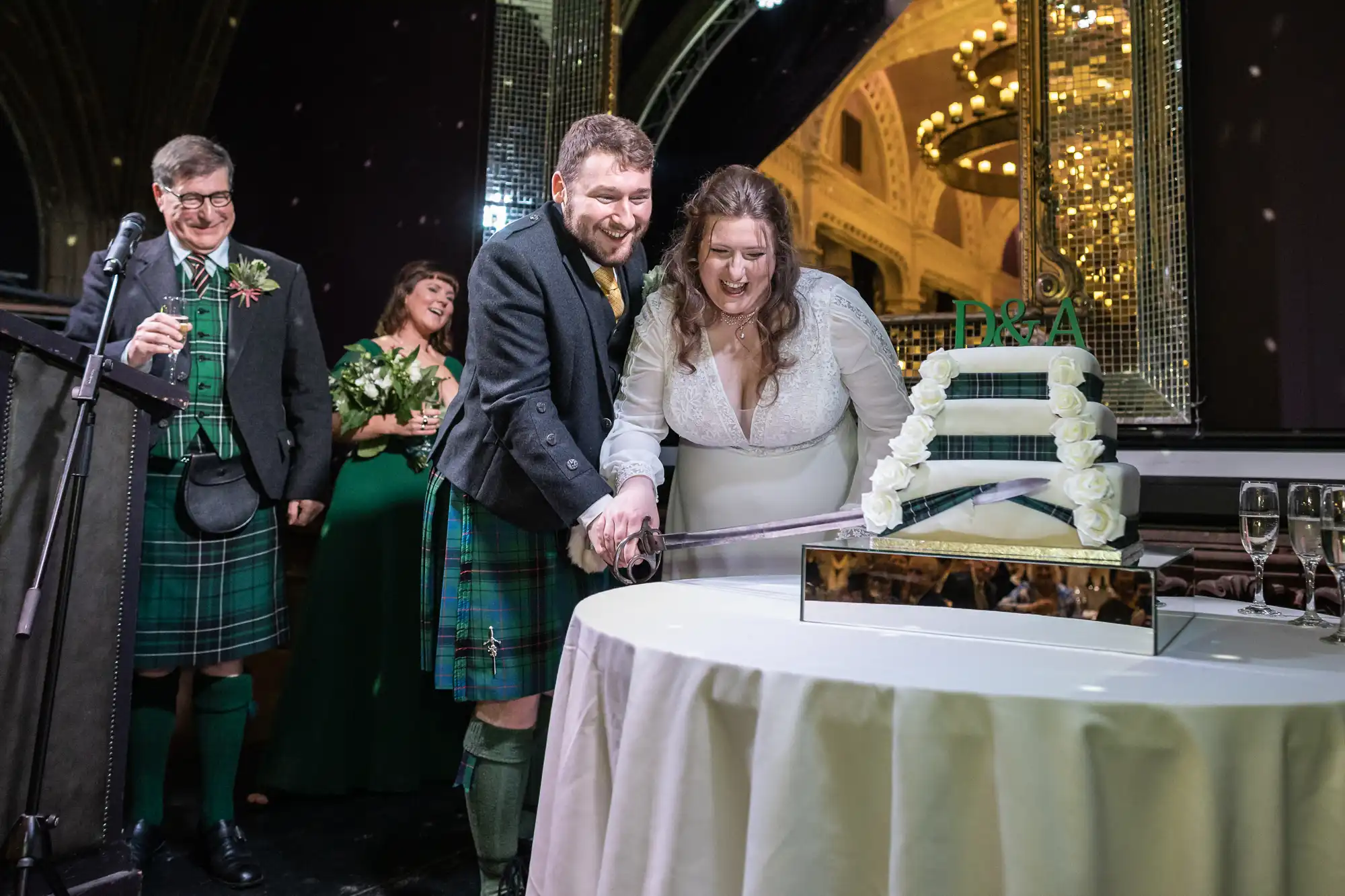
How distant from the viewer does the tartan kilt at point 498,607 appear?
192cm

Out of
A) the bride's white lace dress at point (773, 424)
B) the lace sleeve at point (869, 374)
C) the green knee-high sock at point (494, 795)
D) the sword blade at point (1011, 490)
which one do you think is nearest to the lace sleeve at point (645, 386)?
the bride's white lace dress at point (773, 424)

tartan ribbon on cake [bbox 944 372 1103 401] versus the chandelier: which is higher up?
the chandelier

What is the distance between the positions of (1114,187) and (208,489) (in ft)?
8.49

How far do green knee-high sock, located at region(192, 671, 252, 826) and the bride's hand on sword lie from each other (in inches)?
50.8

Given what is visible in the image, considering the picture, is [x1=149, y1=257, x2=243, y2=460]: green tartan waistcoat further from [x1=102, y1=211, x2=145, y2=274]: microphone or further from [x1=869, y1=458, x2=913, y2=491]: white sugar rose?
[x1=869, y1=458, x2=913, y2=491]: white sugar rose

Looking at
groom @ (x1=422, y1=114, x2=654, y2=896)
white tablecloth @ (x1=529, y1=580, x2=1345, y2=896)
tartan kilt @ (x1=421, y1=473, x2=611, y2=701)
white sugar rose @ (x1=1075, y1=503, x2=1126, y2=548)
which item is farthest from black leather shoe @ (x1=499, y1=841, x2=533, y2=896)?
white sugar rose @ (x1=1075, y1=503, x2=1126, y2=548)

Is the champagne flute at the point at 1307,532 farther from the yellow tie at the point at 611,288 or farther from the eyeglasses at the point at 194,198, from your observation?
the eyeglasses at the point at 194,198

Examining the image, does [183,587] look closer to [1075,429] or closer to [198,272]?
[198,272]

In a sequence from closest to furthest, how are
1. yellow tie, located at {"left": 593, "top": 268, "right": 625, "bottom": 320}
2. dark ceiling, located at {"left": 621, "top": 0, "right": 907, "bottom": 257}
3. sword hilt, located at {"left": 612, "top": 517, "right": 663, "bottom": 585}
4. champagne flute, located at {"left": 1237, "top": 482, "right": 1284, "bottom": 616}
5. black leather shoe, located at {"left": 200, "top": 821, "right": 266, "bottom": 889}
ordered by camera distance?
champagne flute, located at {"left": 1237, "top": 482, "right": 1284, "bottom": 616} → sword hilt, located at {"left": 612, "top": 517, "right": 663, "bottom": 585} → yellow tie, located at {"left": 593, "top": 268, "right": 625, "bottom": 320} → black leather shoe, located at {"left": 200, "top": 821, "right": 266, "bottom": 889} → dark ceiling, located at {"left": 621, "top": 0, "right": 907, "bottom": 257}

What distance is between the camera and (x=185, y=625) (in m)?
2.36

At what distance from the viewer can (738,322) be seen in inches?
74.7

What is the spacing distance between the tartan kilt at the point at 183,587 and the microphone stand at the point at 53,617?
14.6 inches

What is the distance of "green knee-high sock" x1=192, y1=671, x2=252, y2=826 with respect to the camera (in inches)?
95.3

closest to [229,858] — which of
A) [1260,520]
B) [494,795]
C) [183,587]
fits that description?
[183,587]
